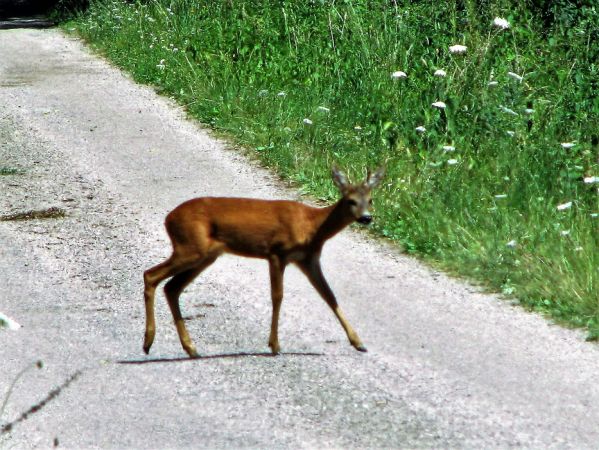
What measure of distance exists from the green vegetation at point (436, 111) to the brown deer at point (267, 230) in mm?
1667

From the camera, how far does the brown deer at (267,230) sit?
21.5 feet

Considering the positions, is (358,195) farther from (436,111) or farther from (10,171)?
(10,171)

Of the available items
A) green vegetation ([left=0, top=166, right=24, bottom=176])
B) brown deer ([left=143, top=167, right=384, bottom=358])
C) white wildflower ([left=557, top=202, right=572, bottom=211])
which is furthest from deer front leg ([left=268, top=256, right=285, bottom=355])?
green vegetation ([left=0, top=166, right=24, bottom=176])

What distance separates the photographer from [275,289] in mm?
6637

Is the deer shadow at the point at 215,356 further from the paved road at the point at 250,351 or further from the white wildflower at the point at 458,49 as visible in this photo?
the white wildflower at the point at 458,49

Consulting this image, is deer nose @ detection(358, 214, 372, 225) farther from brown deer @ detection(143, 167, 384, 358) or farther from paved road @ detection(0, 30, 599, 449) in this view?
paved road @ detection(0, 30, 599, 449)

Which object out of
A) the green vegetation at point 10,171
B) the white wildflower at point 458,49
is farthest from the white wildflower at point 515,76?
the green vegetation at point 10,171

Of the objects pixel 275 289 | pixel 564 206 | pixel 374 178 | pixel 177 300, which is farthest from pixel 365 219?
pixel 564 206

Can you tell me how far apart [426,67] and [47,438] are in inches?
304

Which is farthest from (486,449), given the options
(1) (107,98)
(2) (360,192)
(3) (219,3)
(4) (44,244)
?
(3) (219,3)

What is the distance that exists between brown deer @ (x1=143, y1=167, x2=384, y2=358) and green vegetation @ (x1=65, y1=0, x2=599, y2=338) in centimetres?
167

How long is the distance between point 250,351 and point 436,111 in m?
4.89

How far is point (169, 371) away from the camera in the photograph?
659 centimetres

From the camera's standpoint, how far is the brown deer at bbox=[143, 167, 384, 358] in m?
6.56
